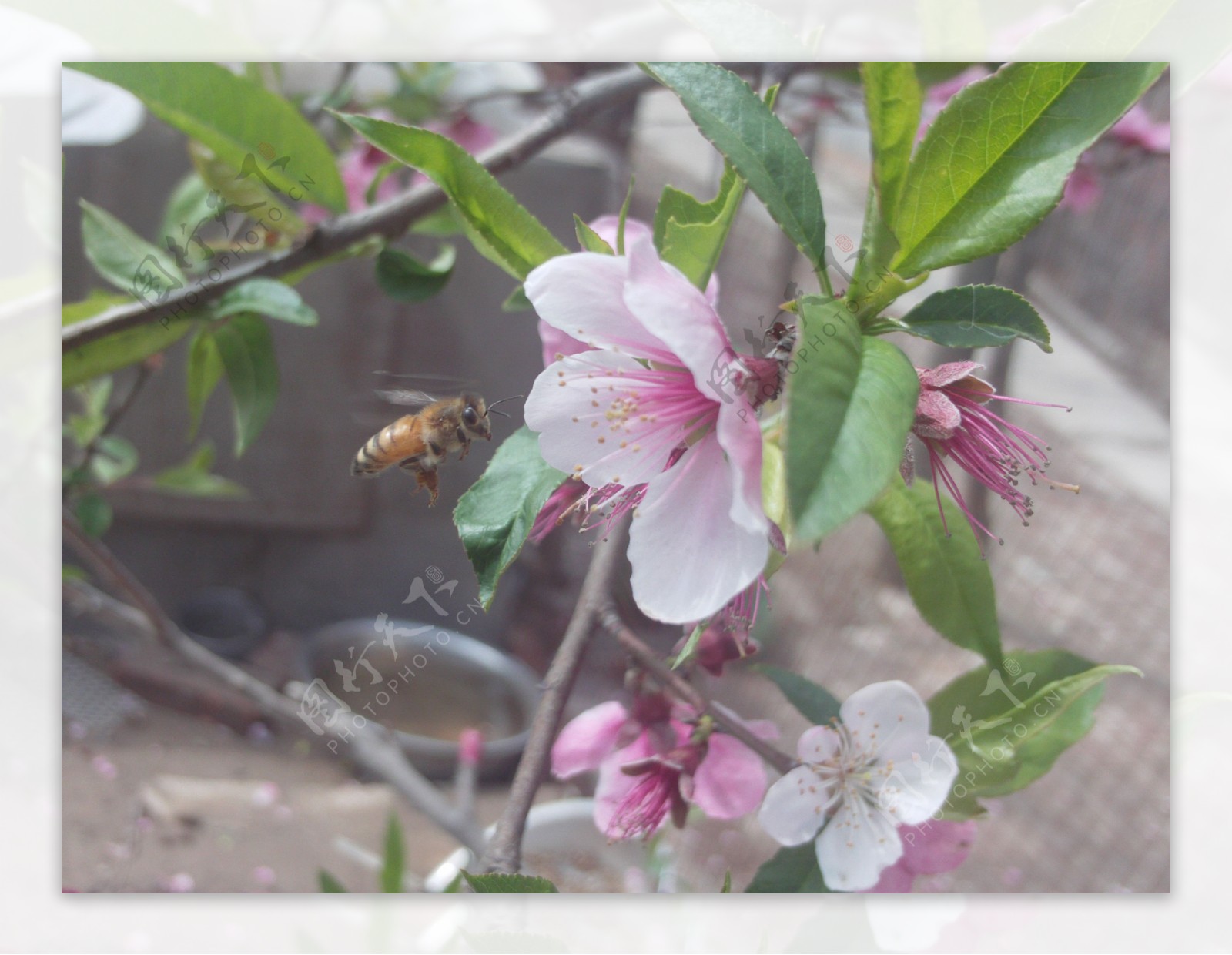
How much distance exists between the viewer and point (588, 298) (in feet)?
1.15

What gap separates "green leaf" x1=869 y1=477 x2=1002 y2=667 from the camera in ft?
1.75

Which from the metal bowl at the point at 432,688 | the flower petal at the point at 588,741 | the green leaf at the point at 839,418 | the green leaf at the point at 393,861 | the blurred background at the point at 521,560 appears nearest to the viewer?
the green leaf at the point at 839,418

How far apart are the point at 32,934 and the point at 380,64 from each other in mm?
911

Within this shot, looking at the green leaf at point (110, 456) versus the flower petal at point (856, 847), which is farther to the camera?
the green leaf at point (110, 456)

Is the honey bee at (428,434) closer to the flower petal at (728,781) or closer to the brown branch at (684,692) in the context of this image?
the brown branch at (684,692)

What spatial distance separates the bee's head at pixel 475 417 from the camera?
1.77ft

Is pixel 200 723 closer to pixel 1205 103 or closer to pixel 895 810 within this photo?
pixel 895 810

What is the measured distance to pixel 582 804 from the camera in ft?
3.68

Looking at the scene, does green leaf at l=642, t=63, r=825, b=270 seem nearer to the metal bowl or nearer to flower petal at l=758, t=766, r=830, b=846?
flower petal at l=758, t=766, r=830, b=846

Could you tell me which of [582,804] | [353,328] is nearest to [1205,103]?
[582,804]

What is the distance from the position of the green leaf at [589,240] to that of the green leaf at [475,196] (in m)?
0.02

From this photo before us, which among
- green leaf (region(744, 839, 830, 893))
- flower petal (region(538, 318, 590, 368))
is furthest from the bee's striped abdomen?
green leaf (region(744, 839, 830, 893))

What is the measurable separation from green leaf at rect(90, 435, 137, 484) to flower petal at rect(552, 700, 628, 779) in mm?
648

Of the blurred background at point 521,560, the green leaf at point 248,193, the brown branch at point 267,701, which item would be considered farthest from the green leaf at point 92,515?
the green leaf at point 248,193
